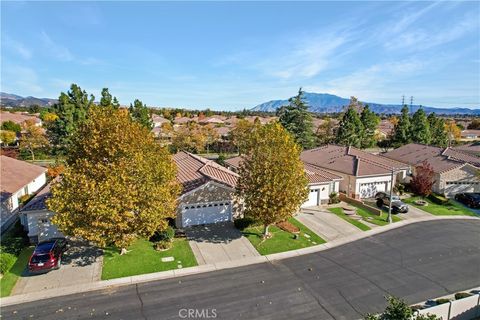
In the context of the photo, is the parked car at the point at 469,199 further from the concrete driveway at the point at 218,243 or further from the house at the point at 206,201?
the concrete driveway at the point at 218,243

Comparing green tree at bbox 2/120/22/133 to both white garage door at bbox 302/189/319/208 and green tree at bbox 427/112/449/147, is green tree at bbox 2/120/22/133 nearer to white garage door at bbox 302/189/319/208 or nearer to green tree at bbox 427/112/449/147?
white garage door at bbox 302/189/319/208

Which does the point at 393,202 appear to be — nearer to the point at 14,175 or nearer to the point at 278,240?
the point at 278,240

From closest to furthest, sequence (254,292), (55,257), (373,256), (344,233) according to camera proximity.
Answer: (254,292)
(55,257)
(373,256)
(344,233)

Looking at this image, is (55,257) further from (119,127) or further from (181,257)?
(119,127)

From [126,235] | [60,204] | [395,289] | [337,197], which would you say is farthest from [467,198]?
[60,204]

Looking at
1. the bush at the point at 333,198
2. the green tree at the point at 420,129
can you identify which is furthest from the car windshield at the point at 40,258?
→ the green tree at the point at 420,129

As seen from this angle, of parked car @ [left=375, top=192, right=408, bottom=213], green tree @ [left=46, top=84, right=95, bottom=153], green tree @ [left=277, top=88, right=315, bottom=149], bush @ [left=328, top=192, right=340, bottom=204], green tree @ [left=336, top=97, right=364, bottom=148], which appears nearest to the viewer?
parked car @ [left=375, top=192, right=408, bottom=213]

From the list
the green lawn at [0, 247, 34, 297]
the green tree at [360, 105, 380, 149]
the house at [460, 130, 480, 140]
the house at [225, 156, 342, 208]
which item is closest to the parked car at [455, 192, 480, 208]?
the house at [225, 156, 342, 208]
